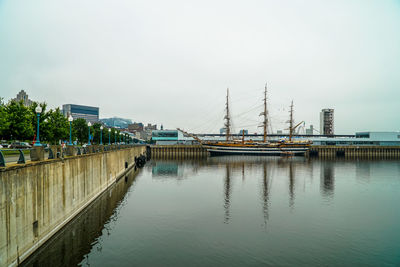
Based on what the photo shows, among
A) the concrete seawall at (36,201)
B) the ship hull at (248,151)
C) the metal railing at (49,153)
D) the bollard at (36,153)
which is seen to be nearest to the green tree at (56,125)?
the metal railing at (49,153)

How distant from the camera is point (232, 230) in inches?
876

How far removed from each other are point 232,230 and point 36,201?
15408mm

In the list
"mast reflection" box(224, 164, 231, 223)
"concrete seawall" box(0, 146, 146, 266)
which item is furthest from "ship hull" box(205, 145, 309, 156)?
"concrete seawall" box(0, 146, 146, 266)

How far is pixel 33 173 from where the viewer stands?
641 inches

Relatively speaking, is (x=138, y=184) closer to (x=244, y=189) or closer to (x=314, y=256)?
(x=244, y=189)

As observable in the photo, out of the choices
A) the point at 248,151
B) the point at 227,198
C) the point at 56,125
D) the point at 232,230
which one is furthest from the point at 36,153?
the point at 248,151

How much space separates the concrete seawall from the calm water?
1.18 m

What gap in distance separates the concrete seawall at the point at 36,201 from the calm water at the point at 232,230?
1.18 meters

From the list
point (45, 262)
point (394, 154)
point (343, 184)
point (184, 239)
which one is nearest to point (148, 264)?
point (184, 239)

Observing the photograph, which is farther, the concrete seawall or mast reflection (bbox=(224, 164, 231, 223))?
mast reflection (bbox=(224, 164, 231, 223))

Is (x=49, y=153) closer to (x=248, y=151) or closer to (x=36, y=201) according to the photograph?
(x=36, y=201)

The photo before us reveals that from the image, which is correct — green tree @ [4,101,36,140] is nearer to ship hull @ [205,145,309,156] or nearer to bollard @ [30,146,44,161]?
bollard @ [30,146,44,161]

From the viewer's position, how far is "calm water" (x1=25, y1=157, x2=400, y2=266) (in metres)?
17.0

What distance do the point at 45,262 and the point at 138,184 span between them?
1177 inches
